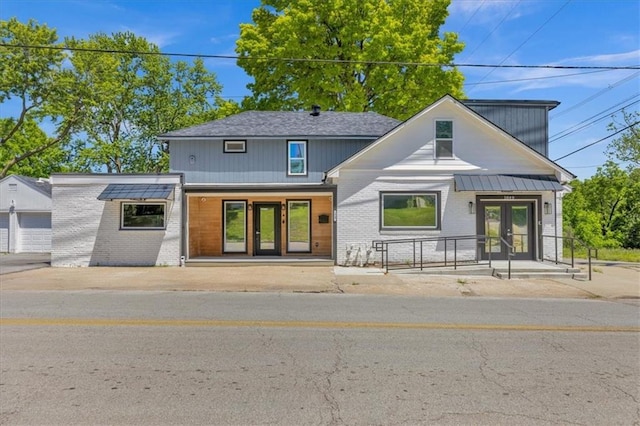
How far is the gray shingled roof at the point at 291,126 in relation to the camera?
18.2 metres

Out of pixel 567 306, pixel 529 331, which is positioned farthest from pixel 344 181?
pixel 529 331

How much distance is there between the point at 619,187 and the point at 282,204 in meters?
29.9

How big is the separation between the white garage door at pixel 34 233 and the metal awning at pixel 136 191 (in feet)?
41.5

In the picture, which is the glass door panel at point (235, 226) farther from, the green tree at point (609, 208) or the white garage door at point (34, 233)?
the green tree at point (609, 208)

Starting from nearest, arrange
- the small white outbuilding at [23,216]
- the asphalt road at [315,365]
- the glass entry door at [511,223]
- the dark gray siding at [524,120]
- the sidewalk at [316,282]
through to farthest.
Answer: the asphalt road at [315,365] → the sidewalk at [316,282] → the glass entry door at [511,223] → the dark gray siding at [524,120] → the small white outbuilding at [23,216]

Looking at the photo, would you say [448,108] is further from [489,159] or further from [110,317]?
[110,317]

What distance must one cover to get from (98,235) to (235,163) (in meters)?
6.27

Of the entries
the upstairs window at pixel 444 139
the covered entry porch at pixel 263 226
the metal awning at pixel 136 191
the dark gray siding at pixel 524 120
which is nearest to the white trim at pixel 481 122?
the upstairs window at pixel 444 139

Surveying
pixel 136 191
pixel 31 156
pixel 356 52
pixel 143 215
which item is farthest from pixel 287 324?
pixel 31 156

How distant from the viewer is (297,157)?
18.3m

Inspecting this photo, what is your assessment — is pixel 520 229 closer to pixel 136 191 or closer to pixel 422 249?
pixel 422 249

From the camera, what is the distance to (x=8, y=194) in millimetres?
25672

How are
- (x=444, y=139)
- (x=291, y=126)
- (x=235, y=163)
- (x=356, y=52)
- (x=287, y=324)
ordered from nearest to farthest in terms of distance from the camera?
(x=287, y=324) < (x=444, y=139) < (x=235, y=163) < (x=291, y=126) < (x=356, y=52)

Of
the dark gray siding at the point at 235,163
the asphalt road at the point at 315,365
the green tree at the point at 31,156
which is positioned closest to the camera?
the asphalt road at the point at 315,365
